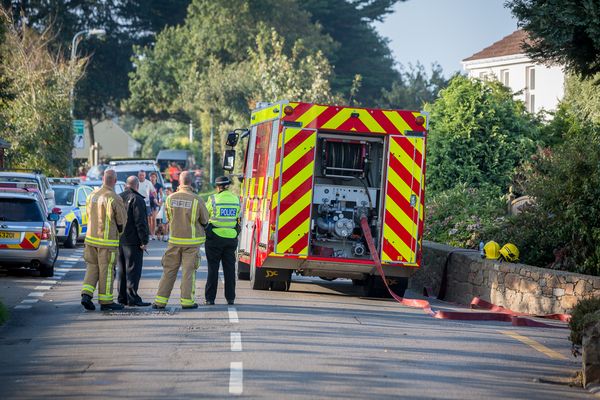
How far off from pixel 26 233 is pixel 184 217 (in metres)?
6.25

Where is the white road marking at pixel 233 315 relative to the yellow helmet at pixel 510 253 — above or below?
below

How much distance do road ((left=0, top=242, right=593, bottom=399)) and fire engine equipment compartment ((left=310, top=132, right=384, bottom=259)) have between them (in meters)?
1.09

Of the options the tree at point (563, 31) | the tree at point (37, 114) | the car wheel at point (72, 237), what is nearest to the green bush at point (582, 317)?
the tree at point (563, 31)

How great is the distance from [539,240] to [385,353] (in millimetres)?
7774

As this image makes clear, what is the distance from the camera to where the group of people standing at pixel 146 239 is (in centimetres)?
1579

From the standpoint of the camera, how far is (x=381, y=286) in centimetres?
1883

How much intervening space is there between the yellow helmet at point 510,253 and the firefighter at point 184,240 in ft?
16.8

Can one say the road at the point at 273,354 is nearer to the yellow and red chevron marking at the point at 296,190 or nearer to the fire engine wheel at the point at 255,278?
the yellow and red chevron marking at the point at 296,190

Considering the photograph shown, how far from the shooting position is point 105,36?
7119cm

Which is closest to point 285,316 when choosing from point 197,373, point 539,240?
point 197,373

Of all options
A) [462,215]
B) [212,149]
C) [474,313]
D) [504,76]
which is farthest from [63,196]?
[212,149]

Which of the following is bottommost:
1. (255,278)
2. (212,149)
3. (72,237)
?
(72,237)

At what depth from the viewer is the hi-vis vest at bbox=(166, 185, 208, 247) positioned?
15945 mm

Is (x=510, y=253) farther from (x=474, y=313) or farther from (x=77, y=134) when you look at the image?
(x=77, y=134)
